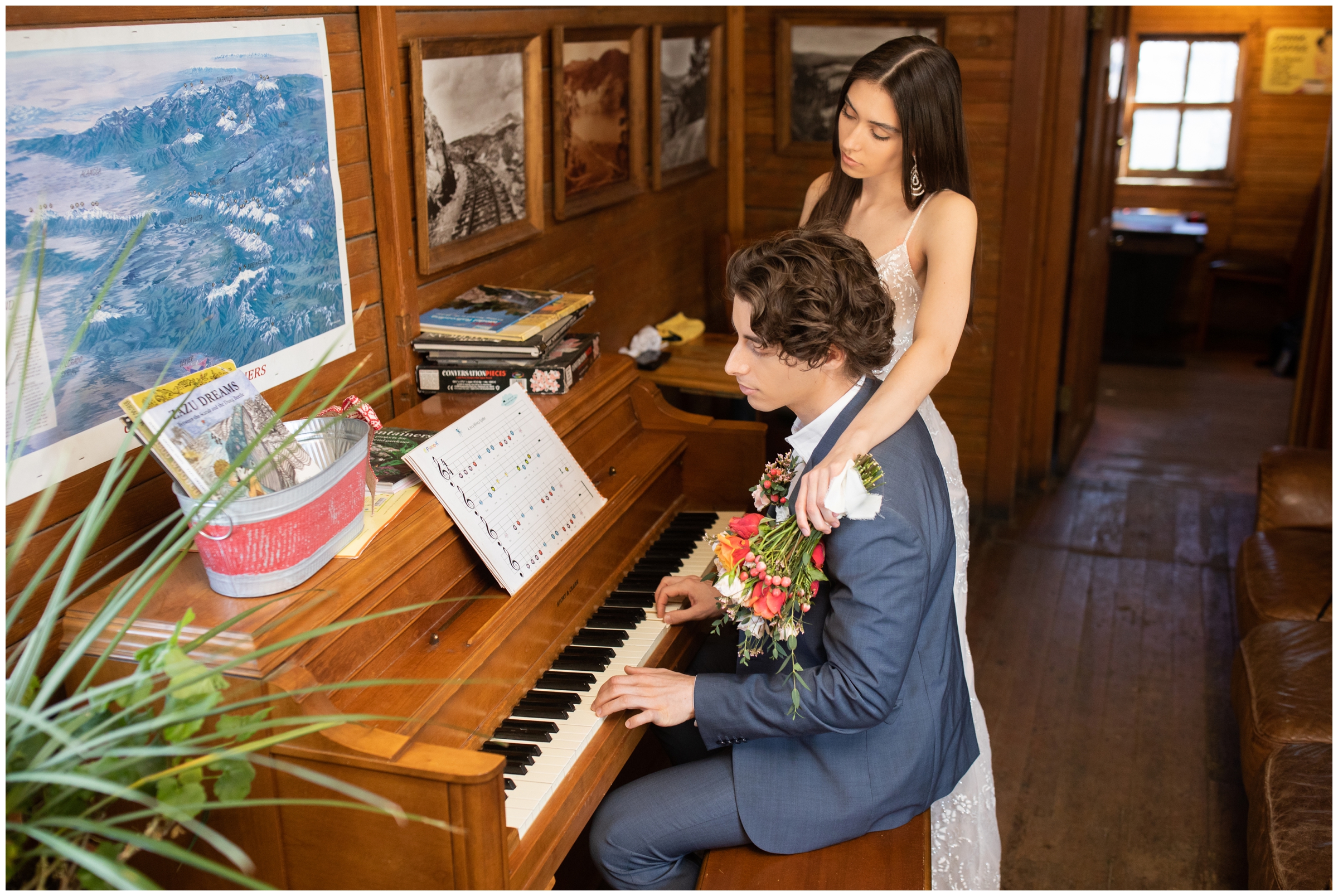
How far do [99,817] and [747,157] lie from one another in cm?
394

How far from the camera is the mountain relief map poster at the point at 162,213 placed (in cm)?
159

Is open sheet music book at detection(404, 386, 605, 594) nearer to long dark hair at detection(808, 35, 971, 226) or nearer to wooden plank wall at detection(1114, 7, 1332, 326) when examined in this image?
long dark hair at detection(808, 35, 971, 226)

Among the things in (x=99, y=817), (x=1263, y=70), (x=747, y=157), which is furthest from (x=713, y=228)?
(x=1263, y=70)

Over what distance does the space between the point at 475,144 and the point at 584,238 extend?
0.67 metres

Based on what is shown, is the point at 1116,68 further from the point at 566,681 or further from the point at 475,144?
the point at 566,681

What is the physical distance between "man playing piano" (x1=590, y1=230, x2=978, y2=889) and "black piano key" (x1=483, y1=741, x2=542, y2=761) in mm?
131

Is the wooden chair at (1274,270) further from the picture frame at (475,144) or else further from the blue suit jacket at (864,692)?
the blue suit jacket at (864,692)

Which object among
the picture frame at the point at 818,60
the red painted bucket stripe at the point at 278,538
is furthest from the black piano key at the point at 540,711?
the picture frame at the point at 818,60

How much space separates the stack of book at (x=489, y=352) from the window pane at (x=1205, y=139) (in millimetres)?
7151

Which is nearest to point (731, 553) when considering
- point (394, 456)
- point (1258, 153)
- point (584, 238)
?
point (394, 456)

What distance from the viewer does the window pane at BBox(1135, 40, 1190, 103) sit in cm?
820

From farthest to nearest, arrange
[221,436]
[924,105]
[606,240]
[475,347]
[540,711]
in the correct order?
[606,240], [475,347], [924,105], [540,711], [221,436]

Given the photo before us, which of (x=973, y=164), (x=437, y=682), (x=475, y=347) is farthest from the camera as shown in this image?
(x=973, y=164)

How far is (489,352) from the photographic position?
2.50 m
